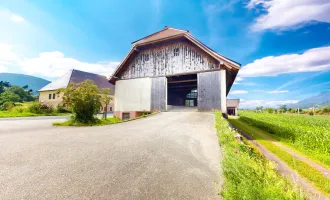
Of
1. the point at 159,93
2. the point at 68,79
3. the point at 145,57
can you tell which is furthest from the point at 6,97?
the point at 159,93

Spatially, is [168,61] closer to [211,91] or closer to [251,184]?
[211,91]

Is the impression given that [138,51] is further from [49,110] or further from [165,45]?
[49,110]

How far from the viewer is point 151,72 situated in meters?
17.0

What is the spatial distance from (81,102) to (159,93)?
7718 millimetres

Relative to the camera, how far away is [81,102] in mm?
10703

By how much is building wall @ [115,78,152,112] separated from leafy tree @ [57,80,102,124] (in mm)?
6387

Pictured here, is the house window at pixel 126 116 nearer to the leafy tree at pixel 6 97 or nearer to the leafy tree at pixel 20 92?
the leafy tree at pixel 6 97

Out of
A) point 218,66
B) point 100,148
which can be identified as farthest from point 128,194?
→ point 218,66

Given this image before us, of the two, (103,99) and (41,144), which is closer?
(41,144)

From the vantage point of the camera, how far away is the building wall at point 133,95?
16.9 m

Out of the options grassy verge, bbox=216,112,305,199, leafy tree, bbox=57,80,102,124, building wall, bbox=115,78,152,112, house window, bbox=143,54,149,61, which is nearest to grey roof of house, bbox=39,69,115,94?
building wall, bbox=115,78,152,112

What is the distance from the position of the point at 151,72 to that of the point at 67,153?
13.5m

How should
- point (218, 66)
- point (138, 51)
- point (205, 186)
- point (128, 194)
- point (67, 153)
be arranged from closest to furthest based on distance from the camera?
point (128, 194) → point (205, 186) → point (67, 153) → point (218, 66) → point (138, 51)

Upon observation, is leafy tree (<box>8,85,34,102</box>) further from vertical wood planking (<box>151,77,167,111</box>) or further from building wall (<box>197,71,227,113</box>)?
building wall (<box>197,71,227,113</box>)
